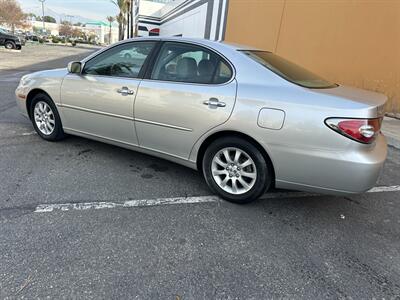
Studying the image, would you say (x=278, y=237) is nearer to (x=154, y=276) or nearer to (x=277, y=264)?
(x=277, y=264)

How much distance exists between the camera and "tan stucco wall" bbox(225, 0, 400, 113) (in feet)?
25.3

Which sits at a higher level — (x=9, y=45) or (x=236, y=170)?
(x=236, y=170)

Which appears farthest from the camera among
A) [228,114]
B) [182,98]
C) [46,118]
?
[46,118]

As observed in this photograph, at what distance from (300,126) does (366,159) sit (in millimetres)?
588

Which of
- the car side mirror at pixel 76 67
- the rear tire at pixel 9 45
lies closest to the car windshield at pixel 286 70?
the car side mirror at pixel 76 67

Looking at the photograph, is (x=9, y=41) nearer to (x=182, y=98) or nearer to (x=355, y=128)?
(x=182, y=98)

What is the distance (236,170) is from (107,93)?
5.88 ft

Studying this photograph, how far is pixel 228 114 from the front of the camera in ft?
9.96

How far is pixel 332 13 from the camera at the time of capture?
331 inches

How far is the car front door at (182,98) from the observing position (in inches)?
123

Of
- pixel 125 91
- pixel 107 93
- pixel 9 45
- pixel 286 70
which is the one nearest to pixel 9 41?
pixel 9 45

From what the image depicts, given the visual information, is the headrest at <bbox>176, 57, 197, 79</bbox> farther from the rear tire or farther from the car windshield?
the rear tire

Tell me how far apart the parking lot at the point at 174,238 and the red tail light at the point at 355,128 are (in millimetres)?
907

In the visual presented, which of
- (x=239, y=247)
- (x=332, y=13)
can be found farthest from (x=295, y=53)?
(x=239, y=247)
